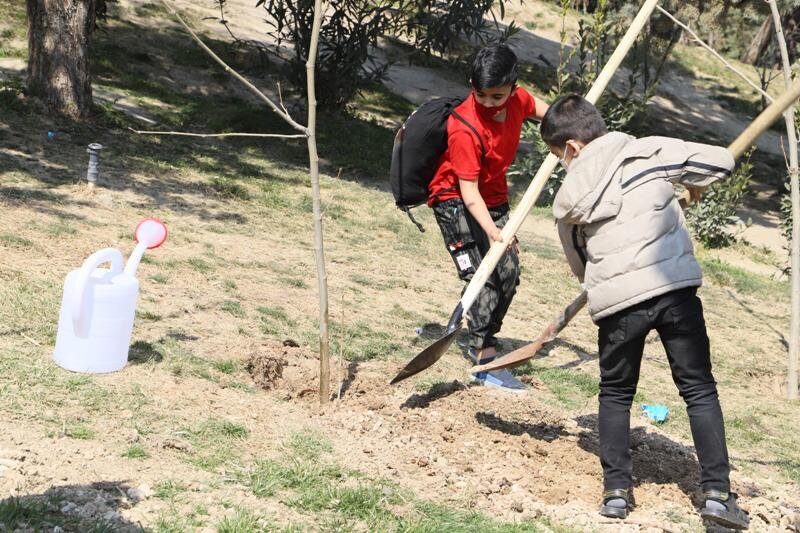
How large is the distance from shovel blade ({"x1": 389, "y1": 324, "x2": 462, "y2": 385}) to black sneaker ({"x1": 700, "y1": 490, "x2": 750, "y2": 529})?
1261 mm

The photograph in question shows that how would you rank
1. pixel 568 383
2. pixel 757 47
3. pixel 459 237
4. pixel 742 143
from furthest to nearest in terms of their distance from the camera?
pixel 757 47 < pixel 568 383 < pixel 459 237 < pixel 742 143

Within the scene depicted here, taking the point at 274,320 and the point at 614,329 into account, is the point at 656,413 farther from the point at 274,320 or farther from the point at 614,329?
the point at 274,320

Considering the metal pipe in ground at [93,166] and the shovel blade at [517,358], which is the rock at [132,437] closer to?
the shovel blade at [517,358]

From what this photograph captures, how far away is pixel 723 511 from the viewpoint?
345 cm

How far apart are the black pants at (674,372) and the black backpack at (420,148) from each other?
1.44m

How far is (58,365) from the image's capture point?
4.25 metres

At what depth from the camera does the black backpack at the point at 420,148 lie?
474cm

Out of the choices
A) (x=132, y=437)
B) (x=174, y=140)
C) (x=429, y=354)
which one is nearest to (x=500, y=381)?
(x=429, y=354)

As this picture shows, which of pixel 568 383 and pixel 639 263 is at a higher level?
pixel 639 263

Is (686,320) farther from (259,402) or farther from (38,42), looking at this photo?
(38,42)

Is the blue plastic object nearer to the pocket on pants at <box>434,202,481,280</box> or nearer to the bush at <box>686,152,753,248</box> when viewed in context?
the pocket on pants at <box>434,202,481,280</box>

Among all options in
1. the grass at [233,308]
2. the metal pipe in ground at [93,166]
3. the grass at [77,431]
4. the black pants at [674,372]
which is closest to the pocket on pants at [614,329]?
the black pants at [674,372]

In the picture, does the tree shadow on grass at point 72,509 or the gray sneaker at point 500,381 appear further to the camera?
the gray sneaker at point 500,381

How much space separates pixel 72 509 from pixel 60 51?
783 cm
